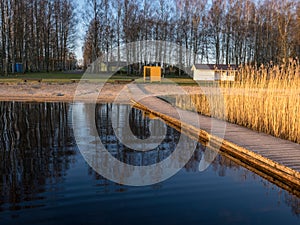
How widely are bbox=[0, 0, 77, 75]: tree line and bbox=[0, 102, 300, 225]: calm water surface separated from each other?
78.3ft

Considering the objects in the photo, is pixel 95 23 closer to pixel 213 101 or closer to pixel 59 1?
pixel 59 1

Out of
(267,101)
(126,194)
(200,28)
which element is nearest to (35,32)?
(200,28)

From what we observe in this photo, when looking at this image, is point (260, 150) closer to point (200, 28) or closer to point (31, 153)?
point (31, 153)

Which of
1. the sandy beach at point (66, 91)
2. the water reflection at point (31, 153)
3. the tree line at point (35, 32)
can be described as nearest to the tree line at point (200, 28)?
the tree line at point (35, 32)

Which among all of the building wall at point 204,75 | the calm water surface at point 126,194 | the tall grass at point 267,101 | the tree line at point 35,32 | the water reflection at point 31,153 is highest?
the tree line at point 35,32

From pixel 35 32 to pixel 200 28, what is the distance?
17743 millimetres

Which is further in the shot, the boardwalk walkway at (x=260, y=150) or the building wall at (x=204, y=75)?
the building wall at (x=204, y=75)

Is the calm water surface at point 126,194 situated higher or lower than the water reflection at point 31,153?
lower

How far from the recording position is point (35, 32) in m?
34.4

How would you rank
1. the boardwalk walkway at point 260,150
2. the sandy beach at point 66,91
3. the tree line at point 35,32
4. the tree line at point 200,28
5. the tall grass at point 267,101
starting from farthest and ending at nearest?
the tree line at point 200,28 → the tree line at point 35,32 → the sandy beach at point 66,91 → the tall grass at point 267,101 → the boardwalk walkway at point 260,150

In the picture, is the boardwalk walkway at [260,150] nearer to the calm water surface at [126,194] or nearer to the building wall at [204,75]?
the calm water surface at [126,194]

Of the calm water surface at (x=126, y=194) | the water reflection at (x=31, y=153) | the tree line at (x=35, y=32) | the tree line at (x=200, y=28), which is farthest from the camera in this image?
the tree line at (x=200, y=28)

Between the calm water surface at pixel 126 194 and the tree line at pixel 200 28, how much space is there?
2754cm

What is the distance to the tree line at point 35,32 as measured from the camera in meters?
27.3
